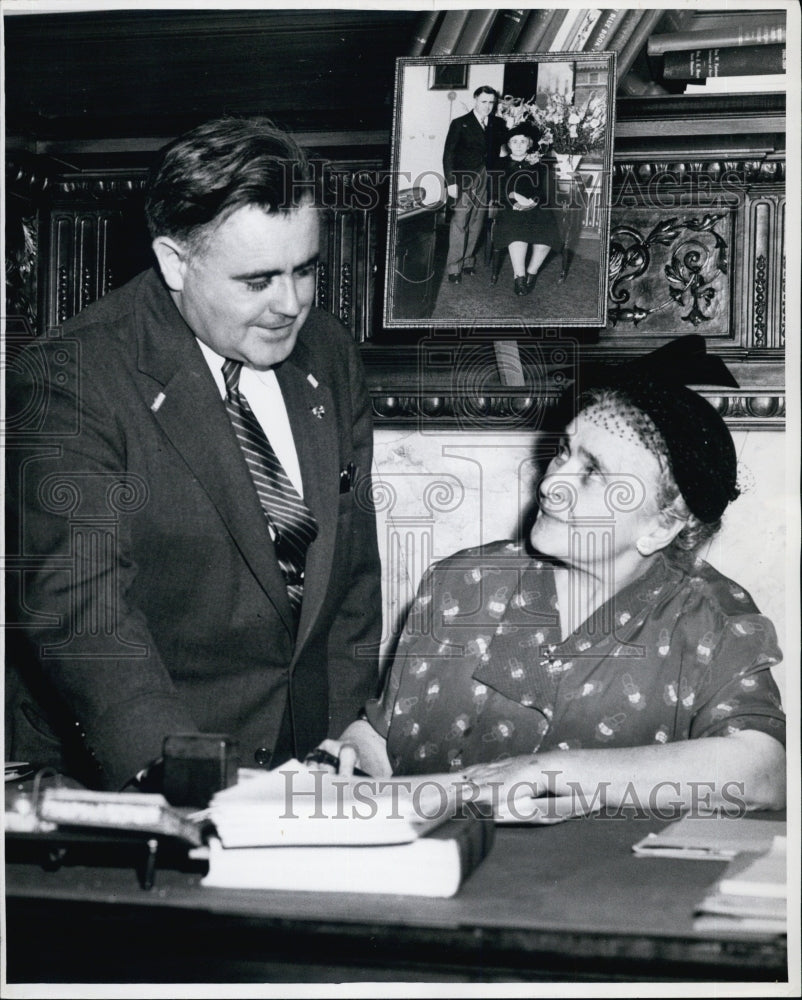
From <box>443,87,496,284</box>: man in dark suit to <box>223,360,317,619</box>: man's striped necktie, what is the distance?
0.42m

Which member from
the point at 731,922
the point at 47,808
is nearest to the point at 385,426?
the point at 47,808

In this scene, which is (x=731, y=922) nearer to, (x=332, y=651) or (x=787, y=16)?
(x=332, y=651)

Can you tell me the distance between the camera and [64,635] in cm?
174

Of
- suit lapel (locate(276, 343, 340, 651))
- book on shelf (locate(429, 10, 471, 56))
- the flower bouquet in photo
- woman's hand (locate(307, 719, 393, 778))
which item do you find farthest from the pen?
book on shelf (locate(429, 10, 471, 56))

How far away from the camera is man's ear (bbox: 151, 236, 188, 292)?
183cm

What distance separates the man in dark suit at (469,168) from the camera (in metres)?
1.89

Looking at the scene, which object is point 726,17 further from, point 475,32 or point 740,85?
point 475,32

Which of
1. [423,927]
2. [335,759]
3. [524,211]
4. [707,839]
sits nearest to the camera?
[423,927]

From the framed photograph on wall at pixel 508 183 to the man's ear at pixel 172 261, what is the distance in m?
0.36

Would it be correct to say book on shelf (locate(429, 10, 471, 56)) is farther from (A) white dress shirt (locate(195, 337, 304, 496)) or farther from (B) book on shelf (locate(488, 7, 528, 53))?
(A) white dress shirt (locate(195, 337, 304, 496))

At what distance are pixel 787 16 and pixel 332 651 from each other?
1.25m

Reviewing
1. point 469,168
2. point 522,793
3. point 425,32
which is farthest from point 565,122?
point 522,793

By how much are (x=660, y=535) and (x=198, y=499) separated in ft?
2.38

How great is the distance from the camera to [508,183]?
6.15ft
